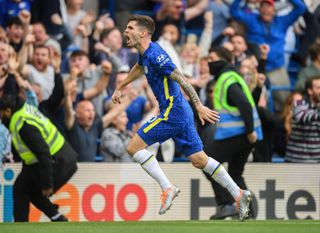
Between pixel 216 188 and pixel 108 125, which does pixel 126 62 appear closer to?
pixel 108 125

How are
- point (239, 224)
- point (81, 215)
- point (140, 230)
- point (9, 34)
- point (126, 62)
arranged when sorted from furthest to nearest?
1. point (126, 62)
2. point (9, 34)
3. point (81, 215)
4. point (239, 224)
5. point (140, 230)

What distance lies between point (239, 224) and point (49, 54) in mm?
4761

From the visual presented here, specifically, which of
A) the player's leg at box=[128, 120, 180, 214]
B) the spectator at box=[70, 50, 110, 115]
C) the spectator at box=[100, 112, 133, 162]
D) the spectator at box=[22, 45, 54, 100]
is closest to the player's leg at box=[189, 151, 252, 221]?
Result: the player's leg at box=[128, 120, 180, 214]

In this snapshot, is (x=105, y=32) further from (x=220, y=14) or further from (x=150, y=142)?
(x=150, y=142)

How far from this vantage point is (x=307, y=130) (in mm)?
14273

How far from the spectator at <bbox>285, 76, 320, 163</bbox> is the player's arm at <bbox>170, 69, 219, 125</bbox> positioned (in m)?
3.88

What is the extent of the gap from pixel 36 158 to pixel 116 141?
217 centimetres

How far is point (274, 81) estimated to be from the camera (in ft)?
54.3

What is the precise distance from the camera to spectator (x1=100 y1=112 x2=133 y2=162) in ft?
47.4

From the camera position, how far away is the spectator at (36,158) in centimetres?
1222

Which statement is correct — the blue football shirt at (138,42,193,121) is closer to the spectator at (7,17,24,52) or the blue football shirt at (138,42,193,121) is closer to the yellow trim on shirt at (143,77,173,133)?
the yellow trim on shirt at (143,77,173,133)

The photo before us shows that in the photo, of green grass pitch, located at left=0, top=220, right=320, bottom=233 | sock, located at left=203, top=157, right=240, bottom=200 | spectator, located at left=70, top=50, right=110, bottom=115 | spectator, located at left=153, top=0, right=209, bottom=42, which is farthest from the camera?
spectator, located at left=153, top=0, right=209, bottom=42

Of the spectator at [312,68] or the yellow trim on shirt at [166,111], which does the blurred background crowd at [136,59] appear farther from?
the yellow trim on shirt at [166,111]

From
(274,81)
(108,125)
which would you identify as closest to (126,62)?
(108,125)
